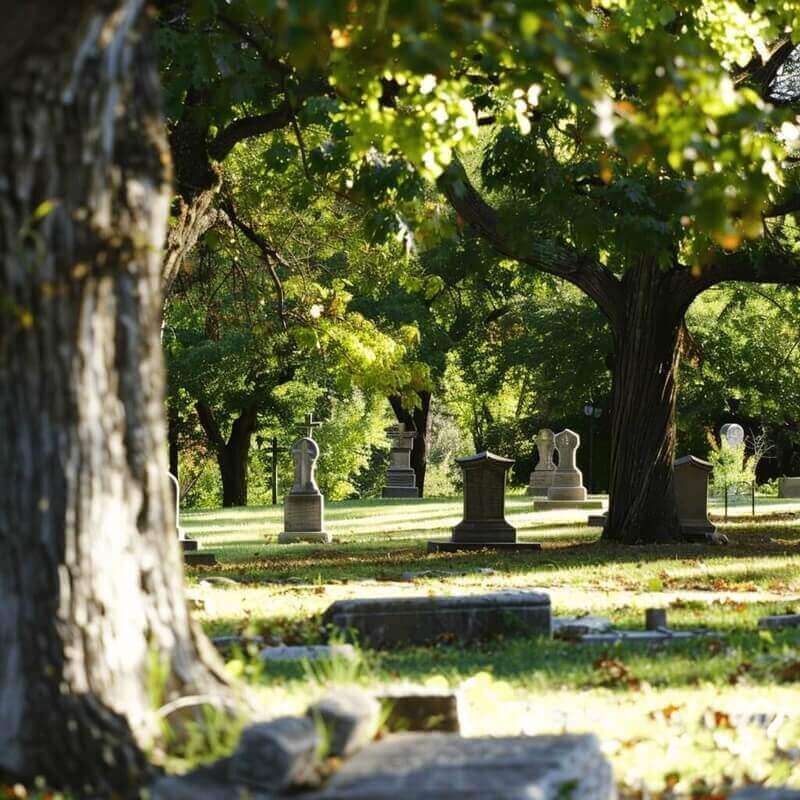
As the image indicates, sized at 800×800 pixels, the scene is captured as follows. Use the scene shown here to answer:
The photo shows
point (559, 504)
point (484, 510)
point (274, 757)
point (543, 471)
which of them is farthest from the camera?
point (543, 471)

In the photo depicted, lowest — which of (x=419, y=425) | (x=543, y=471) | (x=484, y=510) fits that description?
(x=484, y=510)

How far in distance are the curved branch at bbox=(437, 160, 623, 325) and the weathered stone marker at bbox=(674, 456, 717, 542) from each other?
349 cm

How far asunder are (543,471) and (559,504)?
257 inches

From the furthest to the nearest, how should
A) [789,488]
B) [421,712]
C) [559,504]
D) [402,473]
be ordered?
[402,473] < [789,488] < [559,504] < [421,712]

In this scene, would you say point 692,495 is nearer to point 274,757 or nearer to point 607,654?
point 607,654

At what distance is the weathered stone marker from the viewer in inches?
938

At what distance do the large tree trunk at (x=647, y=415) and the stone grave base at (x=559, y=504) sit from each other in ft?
38.0

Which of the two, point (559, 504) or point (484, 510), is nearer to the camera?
point (484, 510)

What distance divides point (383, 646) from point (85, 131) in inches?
213

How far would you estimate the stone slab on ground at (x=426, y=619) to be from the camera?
375 inches

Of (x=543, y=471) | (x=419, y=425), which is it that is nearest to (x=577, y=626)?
(x=543, y=471)

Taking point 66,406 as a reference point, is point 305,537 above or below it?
below

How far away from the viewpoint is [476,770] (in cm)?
463

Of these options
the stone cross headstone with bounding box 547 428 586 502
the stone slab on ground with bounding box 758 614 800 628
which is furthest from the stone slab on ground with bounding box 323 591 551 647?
the stone cross headstone with bounding box 547 428 586 502
